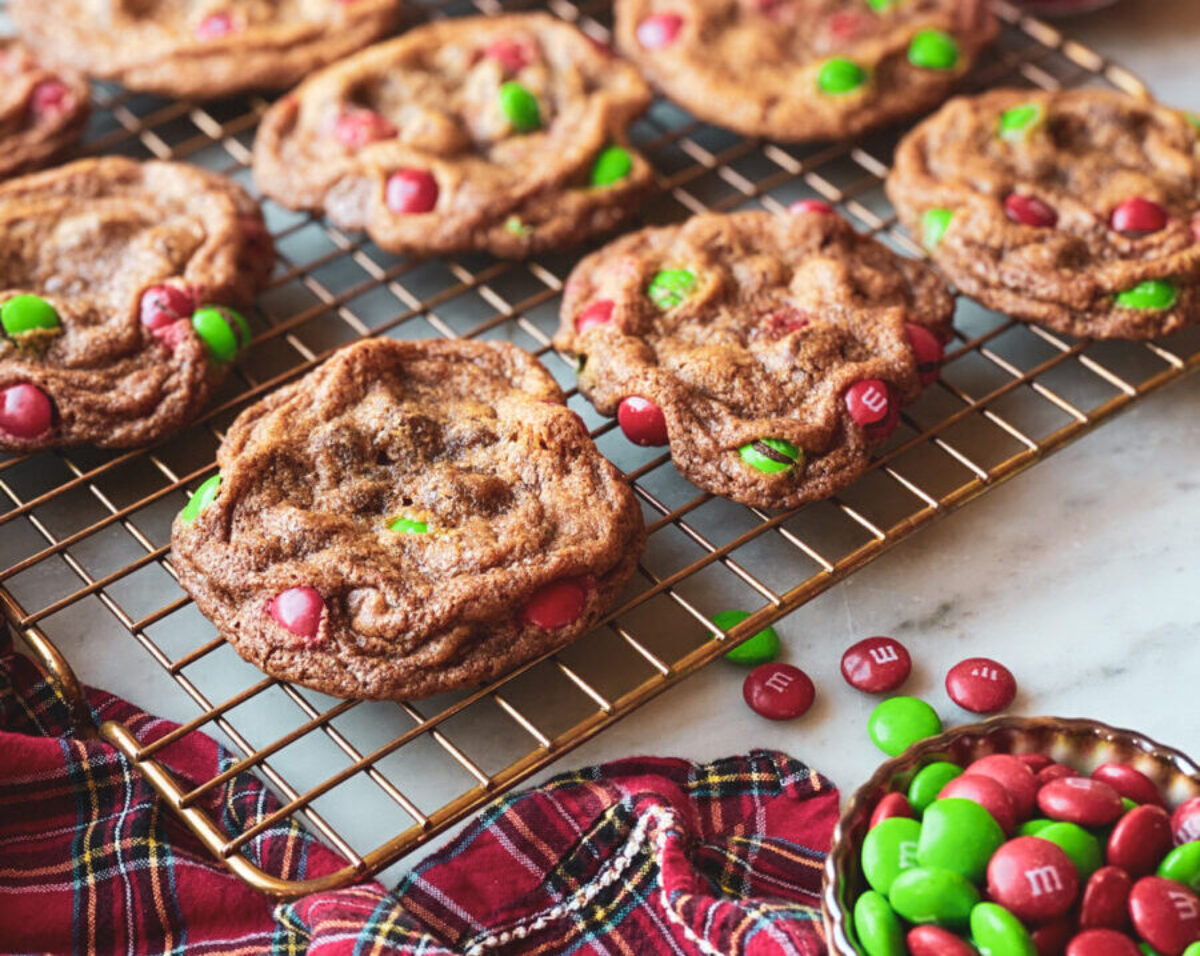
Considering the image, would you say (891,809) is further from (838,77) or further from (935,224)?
(838,77)

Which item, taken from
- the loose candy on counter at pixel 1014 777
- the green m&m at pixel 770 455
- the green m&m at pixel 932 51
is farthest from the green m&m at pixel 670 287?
the loose candy on counter at pixel 1014 777

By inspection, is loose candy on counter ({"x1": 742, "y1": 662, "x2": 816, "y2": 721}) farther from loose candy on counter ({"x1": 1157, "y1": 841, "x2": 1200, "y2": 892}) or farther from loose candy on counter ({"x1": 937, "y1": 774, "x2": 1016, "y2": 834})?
loose candy on counter ({"x1": 1157, "y1": 841, "x2": 1200, "y2": 892})

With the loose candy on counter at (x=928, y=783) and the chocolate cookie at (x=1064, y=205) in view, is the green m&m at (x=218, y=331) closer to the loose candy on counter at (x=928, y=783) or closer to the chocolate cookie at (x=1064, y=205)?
the chocolate cookie at (x=1064, y=205)

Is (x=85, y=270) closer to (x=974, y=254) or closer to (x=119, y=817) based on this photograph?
(x=119, y=817)

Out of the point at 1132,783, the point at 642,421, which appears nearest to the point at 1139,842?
the point at 1132,783

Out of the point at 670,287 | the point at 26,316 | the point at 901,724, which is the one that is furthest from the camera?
the point at 670,287

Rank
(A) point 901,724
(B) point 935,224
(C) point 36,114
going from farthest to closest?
(C) point 36,114 < (B) point 935,224 < (A) point 901,724
